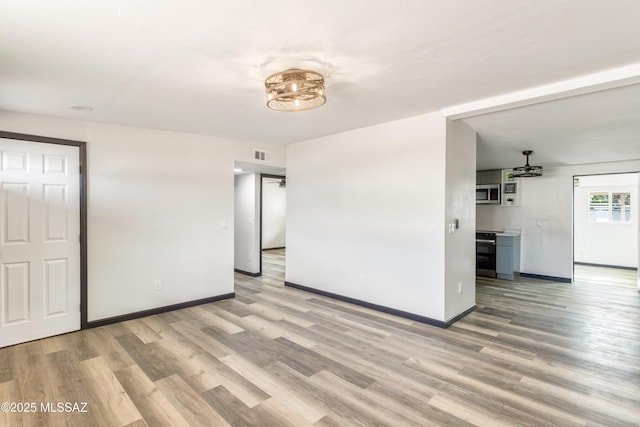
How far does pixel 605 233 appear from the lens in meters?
8.04

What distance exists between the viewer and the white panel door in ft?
10.9

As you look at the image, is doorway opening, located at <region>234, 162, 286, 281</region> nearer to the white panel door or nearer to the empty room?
the empty room

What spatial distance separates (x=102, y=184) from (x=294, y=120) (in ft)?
7.86

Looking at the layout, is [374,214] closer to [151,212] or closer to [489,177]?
[151,212]

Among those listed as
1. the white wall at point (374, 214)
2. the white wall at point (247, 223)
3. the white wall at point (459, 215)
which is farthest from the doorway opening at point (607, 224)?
the white wall at point (247, 223)

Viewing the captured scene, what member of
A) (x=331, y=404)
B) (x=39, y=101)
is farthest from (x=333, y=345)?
(x=39, y=101)

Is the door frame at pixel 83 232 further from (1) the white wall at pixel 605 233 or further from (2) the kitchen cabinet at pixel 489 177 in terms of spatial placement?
(1) the white wall at pixel 605 233

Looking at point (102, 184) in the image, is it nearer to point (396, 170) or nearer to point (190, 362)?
point (190, 362)

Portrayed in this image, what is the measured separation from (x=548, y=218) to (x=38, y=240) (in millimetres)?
8209

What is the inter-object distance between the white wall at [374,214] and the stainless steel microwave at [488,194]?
3.39 meters

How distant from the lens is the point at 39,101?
308cm

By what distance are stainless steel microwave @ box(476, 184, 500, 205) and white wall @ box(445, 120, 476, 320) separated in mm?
3300

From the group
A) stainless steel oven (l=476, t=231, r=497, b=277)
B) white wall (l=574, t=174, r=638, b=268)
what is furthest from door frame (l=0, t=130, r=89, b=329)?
white wall (l=574, t=174, r=638, b=268)

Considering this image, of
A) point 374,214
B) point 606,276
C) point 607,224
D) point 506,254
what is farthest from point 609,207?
point 374,214
